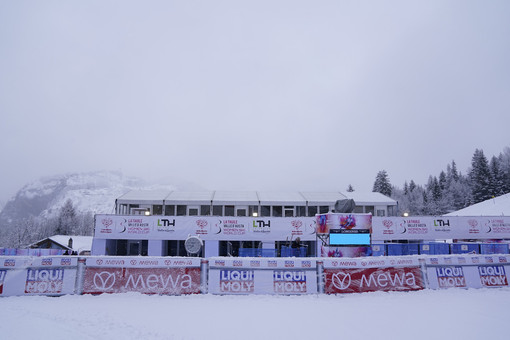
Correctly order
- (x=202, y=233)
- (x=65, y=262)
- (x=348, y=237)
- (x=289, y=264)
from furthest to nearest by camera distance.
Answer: (x=202, y=233), (x=348, y=237), (x=289, y=264), (x=65, y=262)

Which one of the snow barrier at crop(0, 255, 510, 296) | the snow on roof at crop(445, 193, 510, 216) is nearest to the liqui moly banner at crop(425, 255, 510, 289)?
the snow barrier at crop(0, 255, 510, 296)

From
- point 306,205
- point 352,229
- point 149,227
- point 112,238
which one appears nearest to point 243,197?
point 306,205

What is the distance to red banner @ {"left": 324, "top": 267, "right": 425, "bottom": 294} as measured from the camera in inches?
464

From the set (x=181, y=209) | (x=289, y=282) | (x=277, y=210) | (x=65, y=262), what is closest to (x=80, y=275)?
(x=65, y=262)

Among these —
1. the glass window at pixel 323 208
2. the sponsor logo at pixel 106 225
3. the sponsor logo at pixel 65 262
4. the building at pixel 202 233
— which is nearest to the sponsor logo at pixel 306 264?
the sponsor logo at pixel 65 262

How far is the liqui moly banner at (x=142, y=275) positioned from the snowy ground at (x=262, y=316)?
41 cm

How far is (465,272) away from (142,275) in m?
12.8

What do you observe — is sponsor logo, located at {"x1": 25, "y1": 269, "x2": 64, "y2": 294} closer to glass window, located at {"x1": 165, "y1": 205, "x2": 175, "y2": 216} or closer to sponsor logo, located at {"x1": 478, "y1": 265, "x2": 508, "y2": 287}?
sponsor logo, located at {"x1": 478, "y1": 265, "x2": 508, "y2": 287}

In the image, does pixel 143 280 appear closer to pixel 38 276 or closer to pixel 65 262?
pixel 65 262

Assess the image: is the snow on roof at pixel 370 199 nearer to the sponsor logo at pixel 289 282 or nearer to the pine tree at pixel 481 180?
the sponsor logo at pixel 289 282

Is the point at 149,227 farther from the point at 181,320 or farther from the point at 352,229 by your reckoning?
the point at 181,320

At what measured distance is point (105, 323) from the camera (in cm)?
801

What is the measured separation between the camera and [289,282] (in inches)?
463

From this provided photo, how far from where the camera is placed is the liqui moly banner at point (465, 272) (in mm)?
12398
